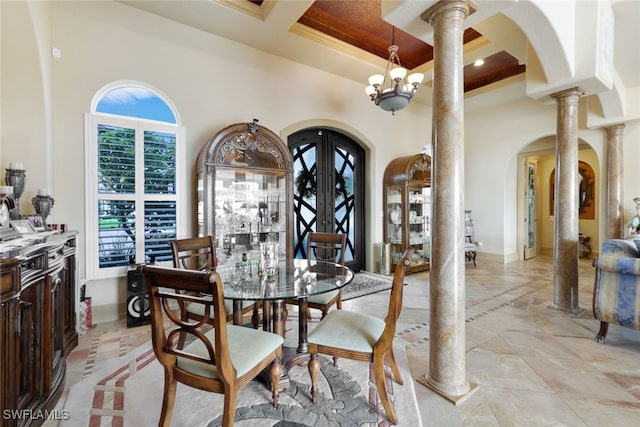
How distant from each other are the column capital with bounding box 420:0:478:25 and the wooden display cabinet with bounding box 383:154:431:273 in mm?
3349

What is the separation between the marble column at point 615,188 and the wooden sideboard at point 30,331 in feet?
23.0

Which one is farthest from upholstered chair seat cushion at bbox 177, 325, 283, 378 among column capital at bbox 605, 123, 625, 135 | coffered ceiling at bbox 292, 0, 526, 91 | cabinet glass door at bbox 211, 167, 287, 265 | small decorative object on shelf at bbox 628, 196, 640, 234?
column capital at bbox 605, 123, 625, 135

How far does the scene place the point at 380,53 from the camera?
4.63 metres

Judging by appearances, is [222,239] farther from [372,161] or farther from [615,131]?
[615,131]

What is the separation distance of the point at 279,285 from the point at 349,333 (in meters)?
0.56

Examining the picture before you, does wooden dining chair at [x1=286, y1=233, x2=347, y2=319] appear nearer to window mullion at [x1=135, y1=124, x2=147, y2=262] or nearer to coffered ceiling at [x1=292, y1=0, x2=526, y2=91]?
window mullion at [x1=135, y1=124, x2=147, y2=262]

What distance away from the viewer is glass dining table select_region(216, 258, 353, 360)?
179cm

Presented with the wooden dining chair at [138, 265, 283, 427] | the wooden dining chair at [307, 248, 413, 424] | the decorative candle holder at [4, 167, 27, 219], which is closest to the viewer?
the wooden dining chair at [138, 265, 283, 427]

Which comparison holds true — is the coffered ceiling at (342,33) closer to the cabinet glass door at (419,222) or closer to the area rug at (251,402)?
the cabinet glass door at (419,222)

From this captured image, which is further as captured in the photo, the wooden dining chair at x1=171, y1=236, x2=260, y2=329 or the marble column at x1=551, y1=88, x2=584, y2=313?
the marble column at x1=551, y1=88, x2=584, y2=313

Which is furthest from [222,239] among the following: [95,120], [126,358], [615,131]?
[615,131]

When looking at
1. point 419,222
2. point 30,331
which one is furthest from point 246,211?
point 419,222

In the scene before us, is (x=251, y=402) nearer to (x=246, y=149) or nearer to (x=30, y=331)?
(x=30, y=331)

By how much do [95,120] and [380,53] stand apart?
405cm
